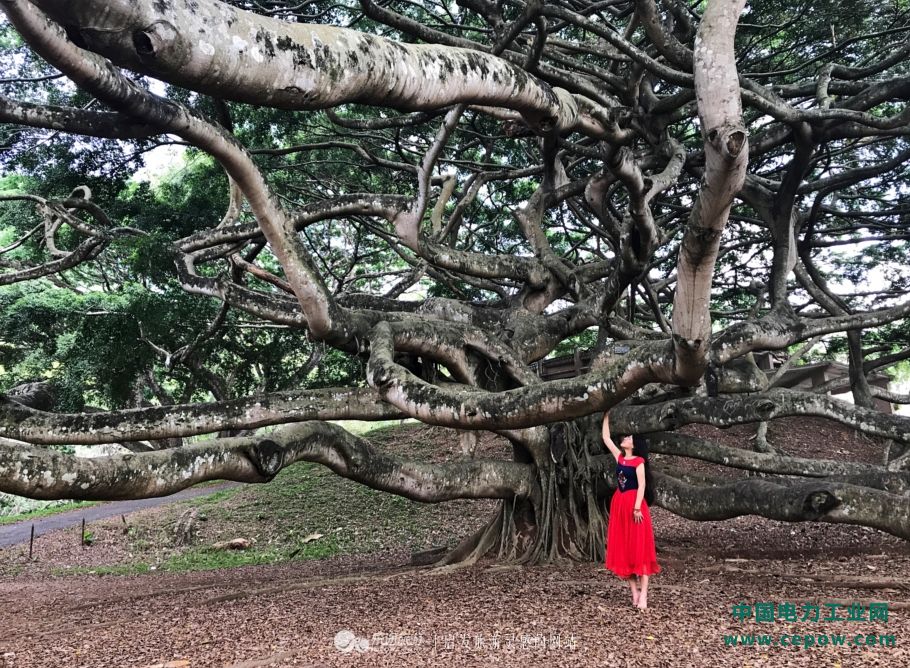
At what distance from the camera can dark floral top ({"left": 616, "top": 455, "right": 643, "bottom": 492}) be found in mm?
4980

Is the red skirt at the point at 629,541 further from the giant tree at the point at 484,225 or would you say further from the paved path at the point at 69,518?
the paved path at the point at 69,518

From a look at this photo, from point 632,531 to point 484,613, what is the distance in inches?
47.6

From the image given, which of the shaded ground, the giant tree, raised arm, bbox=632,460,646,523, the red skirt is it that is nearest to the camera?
the giant tree

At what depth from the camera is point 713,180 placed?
332 centimetres

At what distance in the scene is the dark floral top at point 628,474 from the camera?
4.98 metres

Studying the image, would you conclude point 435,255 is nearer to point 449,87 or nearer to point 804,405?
point 449,87

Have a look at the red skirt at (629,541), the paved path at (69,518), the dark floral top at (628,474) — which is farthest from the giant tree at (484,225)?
the paved path at (69,518)

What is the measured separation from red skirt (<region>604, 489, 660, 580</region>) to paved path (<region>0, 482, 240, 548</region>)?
1057cm

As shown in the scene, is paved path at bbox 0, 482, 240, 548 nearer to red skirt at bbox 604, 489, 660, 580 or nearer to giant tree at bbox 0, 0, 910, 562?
giant tree at bbox 0, 0, 910, 562

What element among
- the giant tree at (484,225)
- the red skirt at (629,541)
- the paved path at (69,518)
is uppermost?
the giant tree at (484,225)

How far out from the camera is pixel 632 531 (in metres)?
4.81

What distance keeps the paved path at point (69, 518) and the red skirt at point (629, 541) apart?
10567mm

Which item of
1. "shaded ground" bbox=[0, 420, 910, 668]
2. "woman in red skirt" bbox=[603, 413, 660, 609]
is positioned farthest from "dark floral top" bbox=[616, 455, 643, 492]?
"shaded ground" bbox=[0, 420, 910, 668]

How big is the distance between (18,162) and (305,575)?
22.7ft
